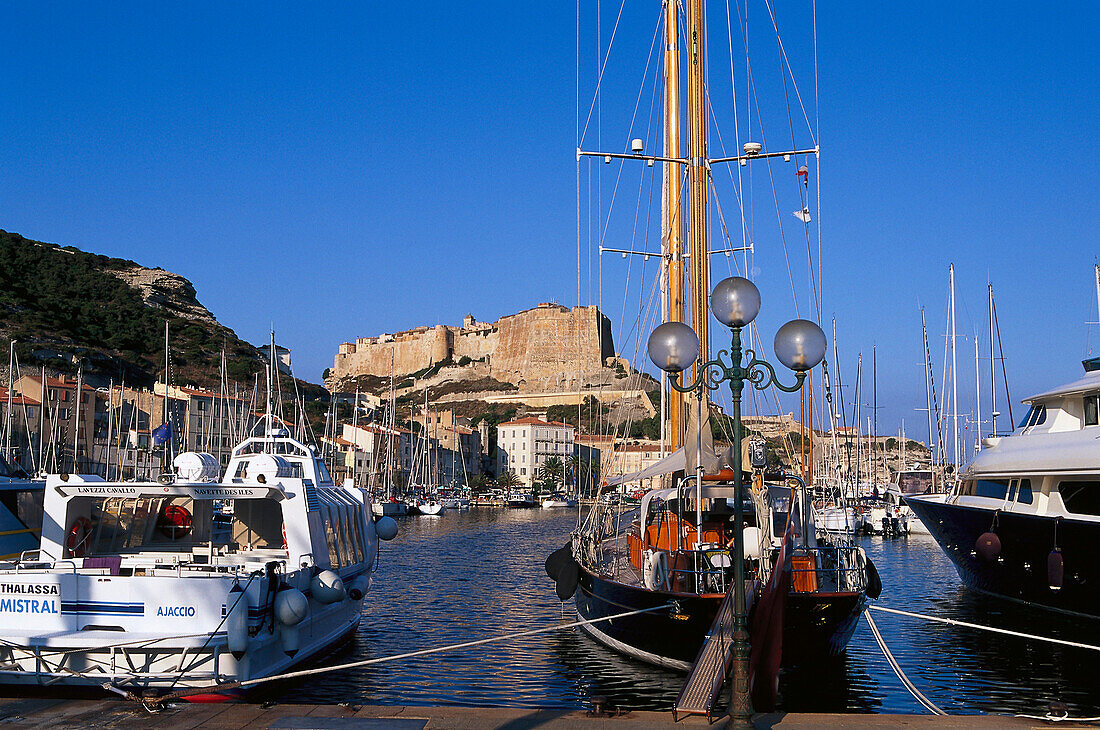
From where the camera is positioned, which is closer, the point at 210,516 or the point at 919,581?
the point at 210,516

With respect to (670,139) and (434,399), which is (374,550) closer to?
(670,139)

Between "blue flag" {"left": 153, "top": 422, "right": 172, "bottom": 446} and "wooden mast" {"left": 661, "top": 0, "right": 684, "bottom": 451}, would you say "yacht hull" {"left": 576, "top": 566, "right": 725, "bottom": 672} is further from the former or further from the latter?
"blue flag" {"left": 153, "top": 422, "right": 172, "bottom": 446}

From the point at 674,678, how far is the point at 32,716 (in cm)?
903

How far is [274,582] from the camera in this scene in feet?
41.4

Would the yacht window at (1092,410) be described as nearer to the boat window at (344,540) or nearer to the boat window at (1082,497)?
the boat window at (1082,497)

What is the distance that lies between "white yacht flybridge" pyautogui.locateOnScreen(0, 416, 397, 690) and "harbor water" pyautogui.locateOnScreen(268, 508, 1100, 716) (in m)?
1.62

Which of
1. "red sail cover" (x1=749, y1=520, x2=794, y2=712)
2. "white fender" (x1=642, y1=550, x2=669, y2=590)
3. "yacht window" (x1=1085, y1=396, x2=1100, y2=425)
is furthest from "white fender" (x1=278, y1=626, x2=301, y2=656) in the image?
"yacht window" (x1=1085, y1=396, x2=1100, y2=425)

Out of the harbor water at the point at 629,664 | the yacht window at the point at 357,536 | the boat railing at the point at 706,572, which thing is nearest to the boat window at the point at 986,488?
the harbor water at the point at 629,664

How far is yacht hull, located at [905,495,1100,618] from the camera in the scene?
2045 cm

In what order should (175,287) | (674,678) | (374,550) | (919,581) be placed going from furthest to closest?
(175,287) → (919,581) → (374,550) → (674,678)

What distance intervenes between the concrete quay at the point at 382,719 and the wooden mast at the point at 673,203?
1019 centimetres

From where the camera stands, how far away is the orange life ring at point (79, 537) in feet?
47.4

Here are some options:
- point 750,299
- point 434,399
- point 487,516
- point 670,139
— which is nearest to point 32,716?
point 750,299

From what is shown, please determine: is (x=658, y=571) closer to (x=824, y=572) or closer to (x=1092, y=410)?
(x=824, y=572)
